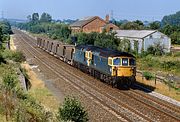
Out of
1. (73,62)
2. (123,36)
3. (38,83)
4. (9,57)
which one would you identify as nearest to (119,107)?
(38,83)

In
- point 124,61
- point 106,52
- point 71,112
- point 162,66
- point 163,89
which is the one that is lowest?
point 163,89

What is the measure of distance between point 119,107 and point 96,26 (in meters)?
82.8

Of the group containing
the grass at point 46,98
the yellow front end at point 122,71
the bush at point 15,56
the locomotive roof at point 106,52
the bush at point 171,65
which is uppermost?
the locomotive roof at point 106,52

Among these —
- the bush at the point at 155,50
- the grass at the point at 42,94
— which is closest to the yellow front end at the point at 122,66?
the grass at the point at 42,94

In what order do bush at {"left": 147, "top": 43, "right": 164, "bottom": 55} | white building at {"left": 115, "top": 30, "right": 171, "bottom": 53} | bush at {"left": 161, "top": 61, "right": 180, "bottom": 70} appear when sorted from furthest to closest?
white building at {"left": 115, "top": 30, "right": 171, "bottom": 53}
bush at {"left": 147, "top": 43, "right": 164, "bottom": 55}
bush at {"left": 161, "top": 61, "right": 180, "bottom": 70}

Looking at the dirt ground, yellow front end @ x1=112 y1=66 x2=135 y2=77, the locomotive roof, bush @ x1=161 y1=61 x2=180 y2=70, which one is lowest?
the dirt ground

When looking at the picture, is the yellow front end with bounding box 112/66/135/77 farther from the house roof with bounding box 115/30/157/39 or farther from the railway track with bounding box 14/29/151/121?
the house roof with bounding box 115/30/157/39

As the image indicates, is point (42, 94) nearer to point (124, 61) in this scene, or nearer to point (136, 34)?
point (124, 61)

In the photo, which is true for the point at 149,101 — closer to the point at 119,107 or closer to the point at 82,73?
the point at 119,107

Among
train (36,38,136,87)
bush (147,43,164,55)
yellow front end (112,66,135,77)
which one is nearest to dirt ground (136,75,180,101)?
train (36,38,136,87)

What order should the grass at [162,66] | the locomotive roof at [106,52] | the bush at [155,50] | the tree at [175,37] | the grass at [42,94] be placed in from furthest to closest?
the tree at [175,37]
the bush at [155,50]
the grass at [162,66]
the locomotive roof at [106,52]
the grass at [42,94]

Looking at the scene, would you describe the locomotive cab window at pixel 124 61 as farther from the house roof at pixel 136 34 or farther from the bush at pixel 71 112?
the house roof at pixel 136 34

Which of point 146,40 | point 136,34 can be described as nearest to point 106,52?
point 146,40

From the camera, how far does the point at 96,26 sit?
10562cm
